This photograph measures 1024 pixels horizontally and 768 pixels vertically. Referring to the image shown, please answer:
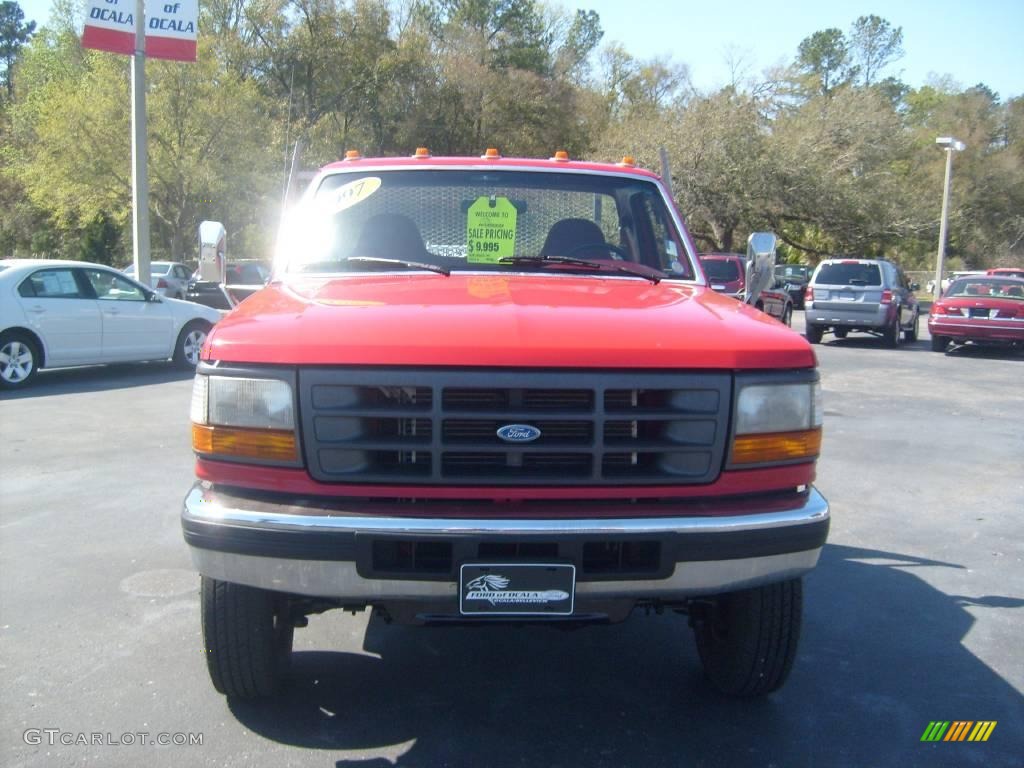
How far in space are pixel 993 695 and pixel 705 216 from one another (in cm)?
2916

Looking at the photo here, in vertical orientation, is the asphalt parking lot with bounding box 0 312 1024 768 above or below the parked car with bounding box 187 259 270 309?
below

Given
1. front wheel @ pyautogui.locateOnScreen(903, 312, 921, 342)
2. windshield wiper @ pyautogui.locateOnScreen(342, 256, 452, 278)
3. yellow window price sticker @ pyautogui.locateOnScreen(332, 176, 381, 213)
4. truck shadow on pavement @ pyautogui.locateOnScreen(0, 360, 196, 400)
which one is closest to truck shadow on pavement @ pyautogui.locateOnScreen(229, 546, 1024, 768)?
windshield wiper @ pyautogui.locateOnScreen(342, 256, 452, 278)

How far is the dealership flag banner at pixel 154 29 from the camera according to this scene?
1420 cm

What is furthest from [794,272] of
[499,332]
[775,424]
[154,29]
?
[499,332]

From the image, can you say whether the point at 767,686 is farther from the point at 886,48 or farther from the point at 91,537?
the point at 886,48

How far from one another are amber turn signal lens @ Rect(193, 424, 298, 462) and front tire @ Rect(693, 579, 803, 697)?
1524 mm

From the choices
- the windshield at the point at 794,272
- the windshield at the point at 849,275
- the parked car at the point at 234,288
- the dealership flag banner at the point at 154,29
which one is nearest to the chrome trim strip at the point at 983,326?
the windshield at the point at 849,275

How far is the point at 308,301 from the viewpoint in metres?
3.22

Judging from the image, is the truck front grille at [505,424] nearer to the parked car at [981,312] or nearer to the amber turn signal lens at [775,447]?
the amber turn signal lens at [775,447]

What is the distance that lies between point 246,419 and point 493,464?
0.74 meters

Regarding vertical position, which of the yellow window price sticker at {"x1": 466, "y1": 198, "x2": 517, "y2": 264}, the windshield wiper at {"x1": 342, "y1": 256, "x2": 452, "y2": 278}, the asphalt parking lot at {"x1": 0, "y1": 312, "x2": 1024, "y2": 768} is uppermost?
the yellow window price sticker at {"x1": 466, "y1": 198, "x2": 517, "y2": 264}

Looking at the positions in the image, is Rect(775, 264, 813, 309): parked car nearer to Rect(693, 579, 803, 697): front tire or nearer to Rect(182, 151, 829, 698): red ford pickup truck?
Rect(693, 579, 803, 697): front tire

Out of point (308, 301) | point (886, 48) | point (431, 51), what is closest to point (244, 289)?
point (308, 301)

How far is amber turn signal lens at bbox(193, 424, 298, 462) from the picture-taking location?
2758 millimetres
